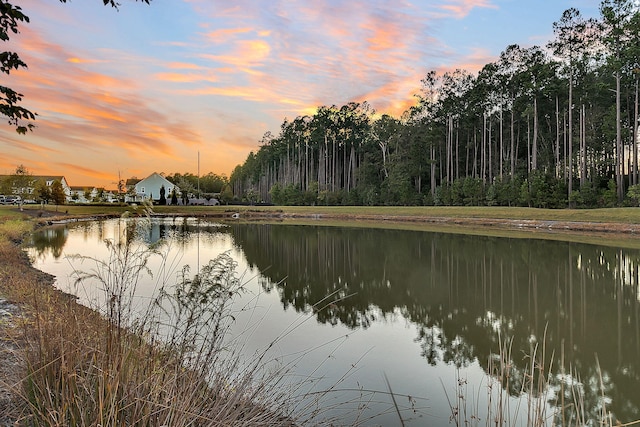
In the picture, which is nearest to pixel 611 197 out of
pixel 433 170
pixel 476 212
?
pixel 476 212

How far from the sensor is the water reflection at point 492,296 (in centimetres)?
630

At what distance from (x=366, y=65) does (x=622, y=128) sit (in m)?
28.0

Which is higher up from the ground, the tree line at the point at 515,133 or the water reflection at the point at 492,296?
the tree line at the point at 515,133

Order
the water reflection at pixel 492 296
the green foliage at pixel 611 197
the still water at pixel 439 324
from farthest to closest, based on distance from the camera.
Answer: the green foliage at pixel 611 197
the water reflection at pixel 492 296
the still water at pixel 439 324

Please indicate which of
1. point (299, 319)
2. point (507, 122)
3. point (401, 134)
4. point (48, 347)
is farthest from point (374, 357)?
point (507, 122)

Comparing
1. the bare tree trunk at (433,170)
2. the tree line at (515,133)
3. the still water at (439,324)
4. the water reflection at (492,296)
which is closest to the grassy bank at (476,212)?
the tree line at (515,133)

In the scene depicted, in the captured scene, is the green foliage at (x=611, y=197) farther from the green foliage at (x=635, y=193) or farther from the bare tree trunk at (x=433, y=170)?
the bare tree trunk at (x=433, y=170)

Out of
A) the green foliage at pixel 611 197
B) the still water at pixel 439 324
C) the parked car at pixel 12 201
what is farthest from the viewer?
the parked car at pixel 12 201

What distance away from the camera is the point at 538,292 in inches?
421

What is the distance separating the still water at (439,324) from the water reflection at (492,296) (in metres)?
0.03

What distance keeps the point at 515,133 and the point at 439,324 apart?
5482 centimetres

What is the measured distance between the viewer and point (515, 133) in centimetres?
5625

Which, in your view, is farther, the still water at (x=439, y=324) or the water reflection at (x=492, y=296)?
the water reflection at (x=492, y=296)

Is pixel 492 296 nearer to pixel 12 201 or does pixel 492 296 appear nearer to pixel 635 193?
pixel 635 193
